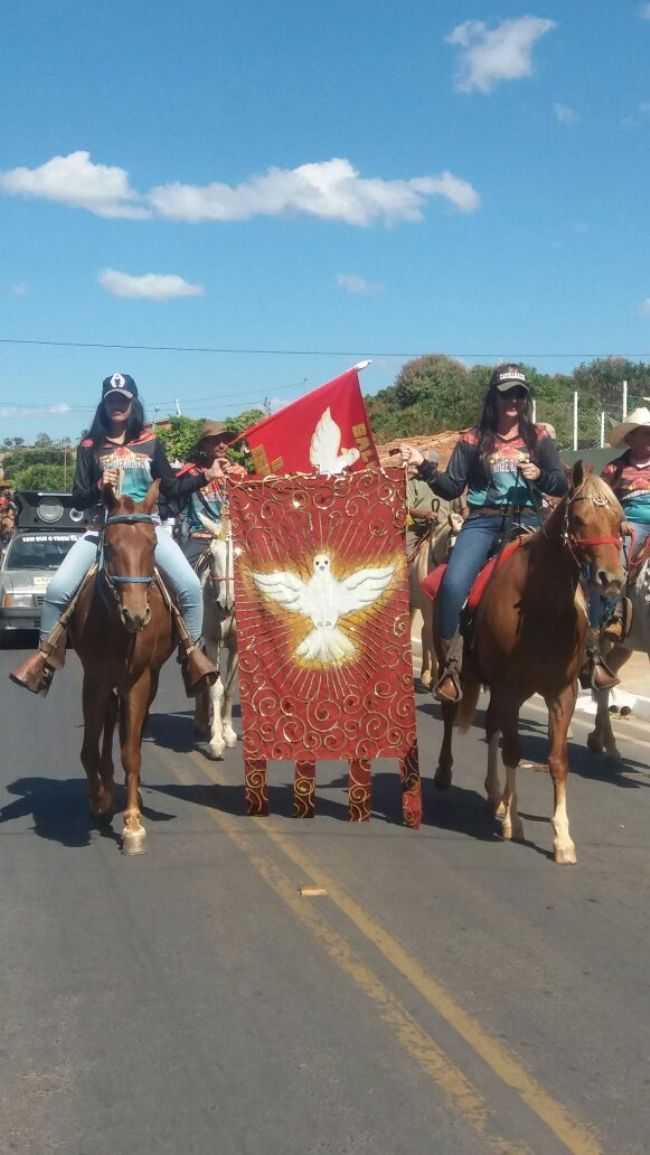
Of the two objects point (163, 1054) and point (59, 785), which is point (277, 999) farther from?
point (59, 785)

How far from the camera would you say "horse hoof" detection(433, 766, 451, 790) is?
969 cm

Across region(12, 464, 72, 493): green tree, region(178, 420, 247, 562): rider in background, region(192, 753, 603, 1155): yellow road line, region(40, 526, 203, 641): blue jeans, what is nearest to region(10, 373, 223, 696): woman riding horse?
region(40, 526, 203, 641): blue jeans

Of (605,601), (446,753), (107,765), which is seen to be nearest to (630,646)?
(605,601)

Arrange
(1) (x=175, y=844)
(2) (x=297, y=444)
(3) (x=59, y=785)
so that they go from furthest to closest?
1. (3) (x=59, y=785)
2. (2) (x=297, y=444)
3. (1) (x=175, y=844)

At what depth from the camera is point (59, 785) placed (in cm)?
997

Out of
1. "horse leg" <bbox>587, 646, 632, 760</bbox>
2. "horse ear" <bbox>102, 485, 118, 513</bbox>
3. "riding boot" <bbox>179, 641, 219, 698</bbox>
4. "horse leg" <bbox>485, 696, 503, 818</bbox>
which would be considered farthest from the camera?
"horse leg" <bbox>587, 646, 632, 760</bbox>

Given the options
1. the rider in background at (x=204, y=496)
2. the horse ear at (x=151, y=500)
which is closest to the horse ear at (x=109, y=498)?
the horse ear at (x=151, y=500)

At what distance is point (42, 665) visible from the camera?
836 centimetres

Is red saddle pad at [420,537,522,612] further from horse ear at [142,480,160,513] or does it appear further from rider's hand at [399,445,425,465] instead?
horse ear at [142,480,160,513]

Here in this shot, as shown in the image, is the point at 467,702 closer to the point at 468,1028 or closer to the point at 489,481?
the point at 489,481

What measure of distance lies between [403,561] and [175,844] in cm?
229

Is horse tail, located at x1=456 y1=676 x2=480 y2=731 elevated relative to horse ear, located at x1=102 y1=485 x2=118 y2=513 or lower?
lower

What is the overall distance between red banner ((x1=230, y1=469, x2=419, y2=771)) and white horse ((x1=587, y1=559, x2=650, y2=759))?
2574mm

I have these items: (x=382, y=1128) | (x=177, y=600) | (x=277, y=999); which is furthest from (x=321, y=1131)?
(x=177, y=600)
